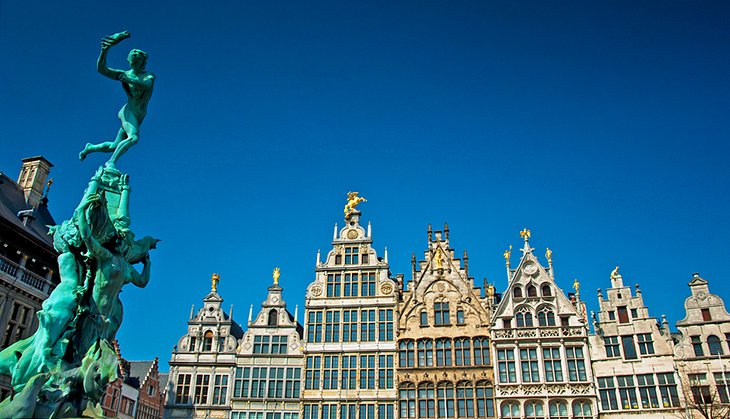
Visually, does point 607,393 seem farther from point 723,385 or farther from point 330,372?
point 330,372

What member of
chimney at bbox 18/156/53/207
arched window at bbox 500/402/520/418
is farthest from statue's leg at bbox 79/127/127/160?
A: arched window at bbox 500/402/520/418

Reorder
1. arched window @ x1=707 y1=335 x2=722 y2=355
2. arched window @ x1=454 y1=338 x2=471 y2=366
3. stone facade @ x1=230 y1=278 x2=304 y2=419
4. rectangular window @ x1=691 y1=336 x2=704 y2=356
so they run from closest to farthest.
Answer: arched window @ x1=707 y1=335 x2=722 y2=355
rectangular window @ x1=691 y1=336 x2=704 y2=356
arched window @ x1=454 y1=338 x2=471 y2=366
stone facade @ x1=230 y1=278 x2=304 y2=419

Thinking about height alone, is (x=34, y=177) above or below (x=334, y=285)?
above

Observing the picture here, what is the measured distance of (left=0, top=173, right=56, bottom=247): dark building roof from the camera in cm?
3070

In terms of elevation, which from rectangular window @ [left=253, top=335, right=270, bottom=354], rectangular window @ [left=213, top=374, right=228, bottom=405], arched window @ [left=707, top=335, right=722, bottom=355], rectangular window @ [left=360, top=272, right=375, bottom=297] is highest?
rectangular window @ [left=360, top=272, right=375, bottom=297]

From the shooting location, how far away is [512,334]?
3391 cm

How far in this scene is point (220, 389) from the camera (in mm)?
36156

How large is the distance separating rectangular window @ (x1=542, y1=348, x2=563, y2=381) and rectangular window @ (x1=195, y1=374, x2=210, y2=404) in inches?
752

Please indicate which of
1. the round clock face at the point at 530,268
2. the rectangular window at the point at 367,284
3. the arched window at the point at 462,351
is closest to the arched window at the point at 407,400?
the arched window at the point at 462,351

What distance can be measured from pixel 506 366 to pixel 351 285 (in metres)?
10.2

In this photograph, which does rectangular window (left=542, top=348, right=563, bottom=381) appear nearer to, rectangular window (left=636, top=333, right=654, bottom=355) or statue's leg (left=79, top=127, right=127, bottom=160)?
rectangular window (left=636, top=333, right=654, bottom=355)

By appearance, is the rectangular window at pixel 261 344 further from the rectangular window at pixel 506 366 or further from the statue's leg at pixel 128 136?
the statue's leg at pixel 128 136

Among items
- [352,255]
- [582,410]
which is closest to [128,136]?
[352,255]

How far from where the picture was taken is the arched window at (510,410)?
105 feet
